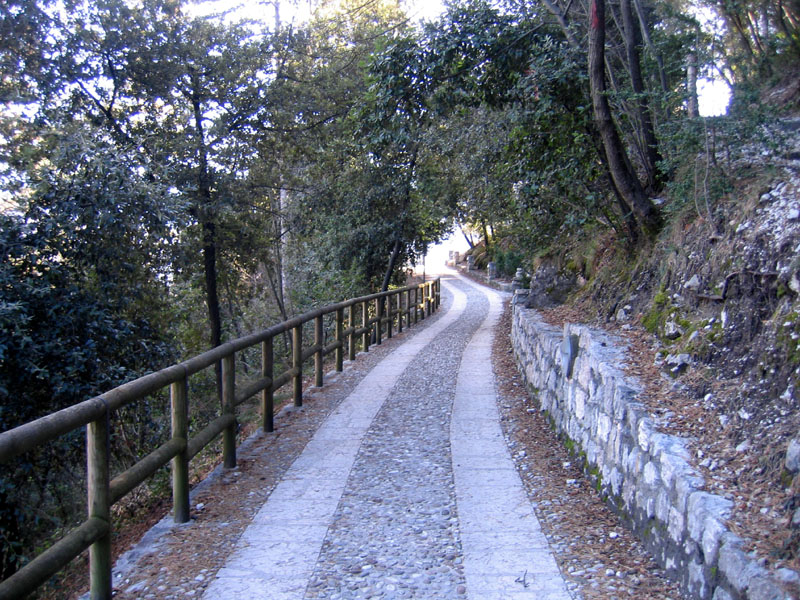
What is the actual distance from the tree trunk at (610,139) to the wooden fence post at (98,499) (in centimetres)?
592

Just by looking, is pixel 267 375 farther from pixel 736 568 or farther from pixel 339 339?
pixel 736 568

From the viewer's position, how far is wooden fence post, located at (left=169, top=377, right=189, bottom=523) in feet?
13.9

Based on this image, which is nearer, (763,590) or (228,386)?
(763,590)

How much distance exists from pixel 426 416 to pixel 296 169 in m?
9.94

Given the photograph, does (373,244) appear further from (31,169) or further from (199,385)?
(31,169)

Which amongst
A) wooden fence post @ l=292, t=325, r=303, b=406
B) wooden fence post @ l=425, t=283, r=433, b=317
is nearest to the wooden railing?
wooden fence post @ l=292, t=325, r=303, b=406

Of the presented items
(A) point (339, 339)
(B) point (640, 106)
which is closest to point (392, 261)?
(A) point (339, 339)

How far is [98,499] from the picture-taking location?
3.28 m

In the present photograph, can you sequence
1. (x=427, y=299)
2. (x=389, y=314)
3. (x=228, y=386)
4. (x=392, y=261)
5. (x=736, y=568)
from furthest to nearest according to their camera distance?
(x=427, y=299), (x=392, y=261), (x=389, y=314), (x=228, y=386), (x=736, y=568)

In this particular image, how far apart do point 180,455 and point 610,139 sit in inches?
217

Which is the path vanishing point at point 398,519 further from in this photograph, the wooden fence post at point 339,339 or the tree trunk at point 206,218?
the tree trunk at point 206,218

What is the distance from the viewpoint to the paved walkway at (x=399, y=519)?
351 cm

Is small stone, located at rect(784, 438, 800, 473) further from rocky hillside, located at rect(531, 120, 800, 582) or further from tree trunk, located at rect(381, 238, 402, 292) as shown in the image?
tree trunk, located at rect(381, 238, 402, 292)

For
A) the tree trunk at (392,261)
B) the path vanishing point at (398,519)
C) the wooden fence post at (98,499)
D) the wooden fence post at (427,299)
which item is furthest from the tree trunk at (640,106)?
the wooden fence post at (427,299)
